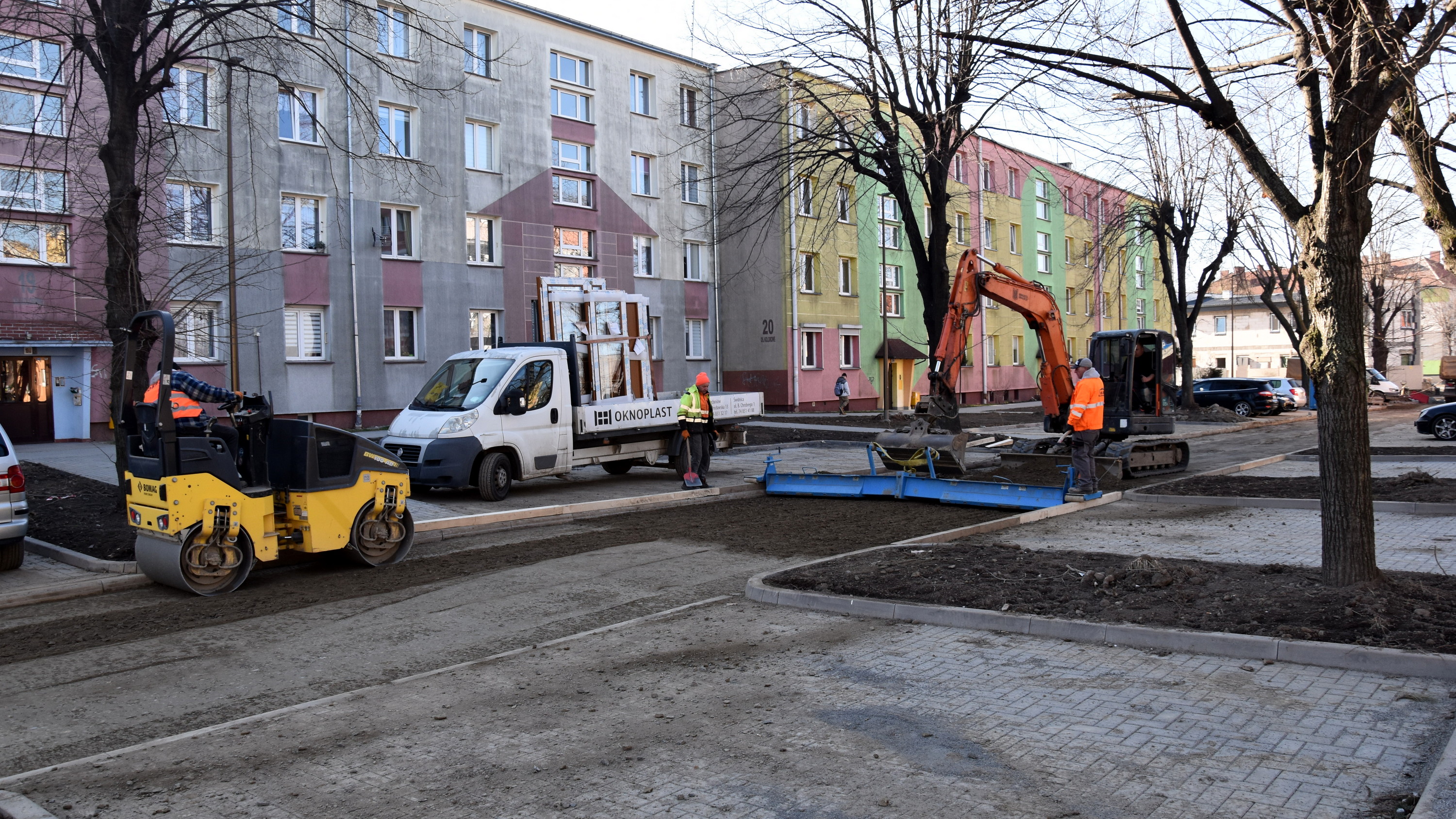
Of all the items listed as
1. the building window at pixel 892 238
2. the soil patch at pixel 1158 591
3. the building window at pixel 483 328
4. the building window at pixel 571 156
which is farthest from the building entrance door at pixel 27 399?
the building window at pixel 892 238

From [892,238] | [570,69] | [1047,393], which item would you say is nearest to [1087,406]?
[1047,393]

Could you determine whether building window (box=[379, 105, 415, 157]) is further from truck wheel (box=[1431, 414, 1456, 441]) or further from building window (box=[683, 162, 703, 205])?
truck wheel (box=[1431, 414, 1456, 441])

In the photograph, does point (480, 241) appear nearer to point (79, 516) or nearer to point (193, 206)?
point (193, 206)

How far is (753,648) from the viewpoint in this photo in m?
7.05

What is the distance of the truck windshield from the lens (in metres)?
15.5

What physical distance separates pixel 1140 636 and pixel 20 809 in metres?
6.29

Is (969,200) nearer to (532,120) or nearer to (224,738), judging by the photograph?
(532,120)

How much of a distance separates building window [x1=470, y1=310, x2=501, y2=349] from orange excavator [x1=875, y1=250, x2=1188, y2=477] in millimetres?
15855

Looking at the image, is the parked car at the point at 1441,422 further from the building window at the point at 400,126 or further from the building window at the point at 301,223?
the building window at the point at 301,223

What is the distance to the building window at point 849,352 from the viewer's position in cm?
4303

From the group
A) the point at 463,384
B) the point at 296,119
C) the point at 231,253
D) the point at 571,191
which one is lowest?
the point at 463,384

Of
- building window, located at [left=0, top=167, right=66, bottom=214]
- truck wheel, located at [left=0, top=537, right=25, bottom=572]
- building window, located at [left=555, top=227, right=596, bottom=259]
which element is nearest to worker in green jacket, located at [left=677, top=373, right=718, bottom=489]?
truck wheel, located at [left=0, top=537, right=25, bottom=572]

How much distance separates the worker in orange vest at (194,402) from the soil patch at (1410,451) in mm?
21087

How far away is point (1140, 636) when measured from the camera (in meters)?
6.84
